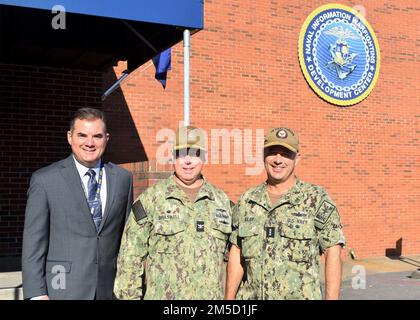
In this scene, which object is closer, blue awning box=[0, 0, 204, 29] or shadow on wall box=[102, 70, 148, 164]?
blue awning box=[0, 0, 204, 29]

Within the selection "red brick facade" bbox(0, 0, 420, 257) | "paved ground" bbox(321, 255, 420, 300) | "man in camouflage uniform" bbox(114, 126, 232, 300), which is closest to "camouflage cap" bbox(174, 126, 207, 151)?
"man in camouflage uniform" bbox(114, 126, 232, 300)

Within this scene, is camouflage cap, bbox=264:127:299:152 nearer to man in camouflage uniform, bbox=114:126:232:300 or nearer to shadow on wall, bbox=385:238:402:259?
man in camouflage uniform, bbox=114:126:232:300

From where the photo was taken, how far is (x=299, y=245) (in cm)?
270

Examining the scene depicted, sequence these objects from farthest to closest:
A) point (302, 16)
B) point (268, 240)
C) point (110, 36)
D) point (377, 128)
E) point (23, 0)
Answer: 1. point (377, 128)
2. point (302, 16)
3. point (110, 36)
4. point (23, 0)
5. point (268, 240)

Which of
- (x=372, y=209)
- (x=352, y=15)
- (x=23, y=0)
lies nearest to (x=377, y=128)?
(x=372, y=209)

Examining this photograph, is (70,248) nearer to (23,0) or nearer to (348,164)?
(23,0)

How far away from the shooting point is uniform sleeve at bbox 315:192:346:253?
2668mm

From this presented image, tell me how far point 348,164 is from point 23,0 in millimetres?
8651

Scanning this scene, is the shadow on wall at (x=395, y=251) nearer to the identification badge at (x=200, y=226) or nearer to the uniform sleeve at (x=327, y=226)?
the uniform sleeve at (x=327, y=226)

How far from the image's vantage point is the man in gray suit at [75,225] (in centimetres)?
263

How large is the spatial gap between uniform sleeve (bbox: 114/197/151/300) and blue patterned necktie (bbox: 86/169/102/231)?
0.63 ft

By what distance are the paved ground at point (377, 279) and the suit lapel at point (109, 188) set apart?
2.80 meters

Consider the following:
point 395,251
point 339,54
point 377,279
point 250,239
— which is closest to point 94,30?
point 250,239
